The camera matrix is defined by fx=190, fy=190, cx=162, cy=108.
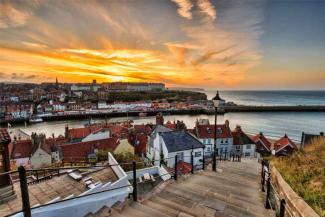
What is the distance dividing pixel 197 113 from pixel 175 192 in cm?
8917

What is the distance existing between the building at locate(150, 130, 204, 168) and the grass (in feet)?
46.9

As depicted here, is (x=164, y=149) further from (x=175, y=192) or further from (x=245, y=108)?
(x=245, y=108)

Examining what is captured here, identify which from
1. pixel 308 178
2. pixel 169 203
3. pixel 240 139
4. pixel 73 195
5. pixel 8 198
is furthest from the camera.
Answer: pixel 240 139

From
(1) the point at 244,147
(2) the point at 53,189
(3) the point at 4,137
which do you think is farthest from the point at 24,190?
(1) the point at 244,147

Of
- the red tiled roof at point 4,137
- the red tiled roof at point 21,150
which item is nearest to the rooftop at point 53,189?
the red tiled roof at point 4,137

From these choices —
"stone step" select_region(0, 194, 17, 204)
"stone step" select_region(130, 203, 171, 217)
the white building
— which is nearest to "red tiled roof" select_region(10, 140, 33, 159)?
the white building

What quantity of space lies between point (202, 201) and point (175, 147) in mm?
15322

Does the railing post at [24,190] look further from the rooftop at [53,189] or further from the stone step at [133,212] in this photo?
the rooftop at [53,189]

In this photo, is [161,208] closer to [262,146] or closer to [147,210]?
[147,210]

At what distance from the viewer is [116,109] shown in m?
100

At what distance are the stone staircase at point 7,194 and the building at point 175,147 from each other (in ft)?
45.4

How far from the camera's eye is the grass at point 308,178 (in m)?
3.31

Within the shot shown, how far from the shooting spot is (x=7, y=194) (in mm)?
6117

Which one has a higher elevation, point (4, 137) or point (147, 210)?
point (4, 137)
